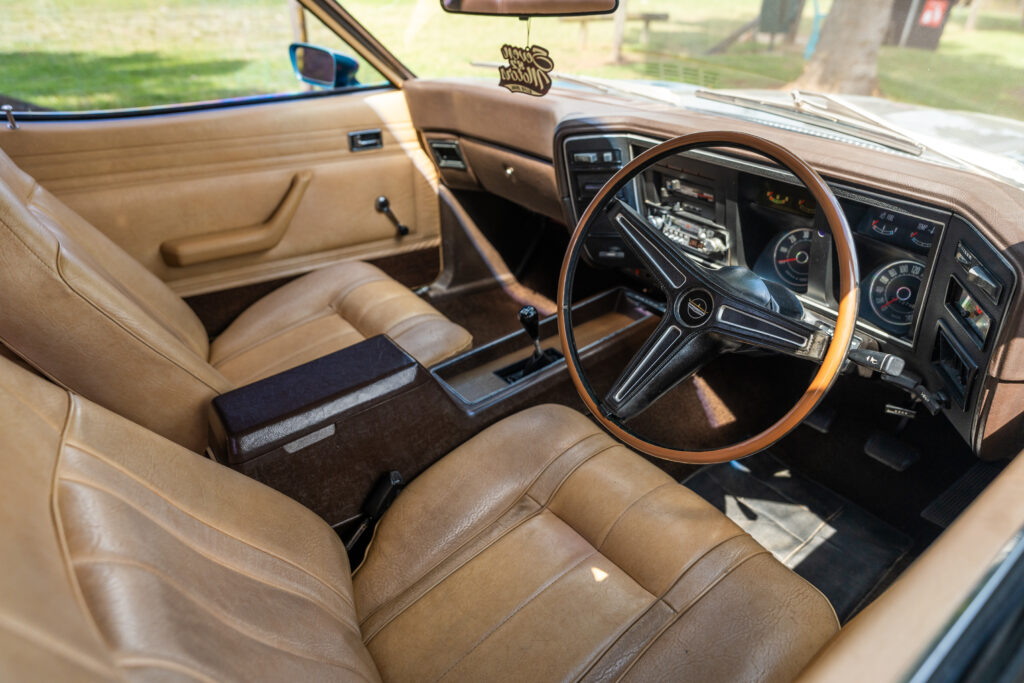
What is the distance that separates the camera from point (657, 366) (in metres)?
1.37

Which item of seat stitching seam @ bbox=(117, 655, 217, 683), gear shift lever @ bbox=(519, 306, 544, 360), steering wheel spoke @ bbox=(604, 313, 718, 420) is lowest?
gear shift lever @ bbox=(519, 306, 544, 360)

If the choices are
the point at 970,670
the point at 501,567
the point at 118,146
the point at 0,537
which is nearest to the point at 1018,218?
the point at 970,670

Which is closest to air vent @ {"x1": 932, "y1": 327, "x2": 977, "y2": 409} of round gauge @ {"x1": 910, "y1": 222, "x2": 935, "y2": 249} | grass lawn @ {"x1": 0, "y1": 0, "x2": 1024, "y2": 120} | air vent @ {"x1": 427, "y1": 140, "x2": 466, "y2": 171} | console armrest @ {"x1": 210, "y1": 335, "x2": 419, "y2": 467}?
round gauge @ {"x1": 910, "y1": 222, "x2": 935, "y2": 249}

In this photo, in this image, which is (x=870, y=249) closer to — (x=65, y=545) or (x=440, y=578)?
(x=440, y=578)

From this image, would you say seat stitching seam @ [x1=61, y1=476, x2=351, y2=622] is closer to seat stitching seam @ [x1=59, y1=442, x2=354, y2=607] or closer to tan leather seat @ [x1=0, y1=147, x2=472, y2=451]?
seat stitching seam @ [x1=59, y1=442, x2=354, y2=607]

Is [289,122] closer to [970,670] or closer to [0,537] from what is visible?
[0,537]

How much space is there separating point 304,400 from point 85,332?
0.38 metres

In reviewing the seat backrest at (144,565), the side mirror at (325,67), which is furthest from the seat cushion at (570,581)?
the side mirror at (325,67)

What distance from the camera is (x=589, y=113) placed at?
1.89 meters

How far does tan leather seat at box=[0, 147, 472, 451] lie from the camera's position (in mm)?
1096

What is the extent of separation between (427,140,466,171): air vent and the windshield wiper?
Result: 1.10m

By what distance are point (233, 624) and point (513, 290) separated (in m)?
2.18

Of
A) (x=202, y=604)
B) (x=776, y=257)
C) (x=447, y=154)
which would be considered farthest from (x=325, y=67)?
(x=202, y=604)

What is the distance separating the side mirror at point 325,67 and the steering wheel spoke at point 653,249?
5.12 ft
